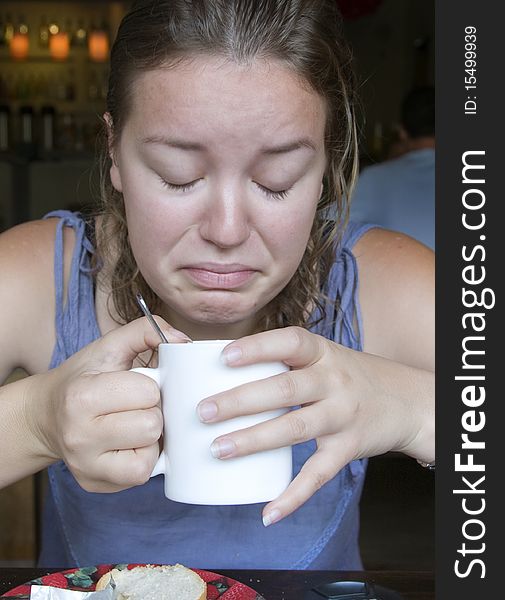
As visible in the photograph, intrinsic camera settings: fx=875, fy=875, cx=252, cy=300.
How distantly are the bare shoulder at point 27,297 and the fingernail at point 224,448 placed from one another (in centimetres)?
59

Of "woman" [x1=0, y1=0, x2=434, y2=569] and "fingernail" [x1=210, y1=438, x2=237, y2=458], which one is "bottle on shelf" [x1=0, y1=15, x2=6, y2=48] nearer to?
"woman" [x1=0, y1=0, x2=434, y2=569]

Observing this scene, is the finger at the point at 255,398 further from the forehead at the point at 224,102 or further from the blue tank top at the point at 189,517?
the blue tank top at the point at 189,517

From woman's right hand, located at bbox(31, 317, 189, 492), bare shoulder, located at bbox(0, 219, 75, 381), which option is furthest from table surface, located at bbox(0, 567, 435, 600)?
bare shoulder, located at bbox(0, 219, 75, 381)

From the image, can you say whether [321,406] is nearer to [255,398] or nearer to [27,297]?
[255,398]

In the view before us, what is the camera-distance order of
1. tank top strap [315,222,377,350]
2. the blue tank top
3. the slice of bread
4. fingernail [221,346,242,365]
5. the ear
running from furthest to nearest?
1. tank top strap [315,222,377,350]
2. the blue tank top
3. the ear
4. the slice of bread
5. fingernail [221,346,242,365]

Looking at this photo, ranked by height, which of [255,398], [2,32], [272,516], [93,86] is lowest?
[272,516]

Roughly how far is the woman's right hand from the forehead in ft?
0.71

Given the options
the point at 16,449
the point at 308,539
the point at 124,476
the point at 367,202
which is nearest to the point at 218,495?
the point at 124,476

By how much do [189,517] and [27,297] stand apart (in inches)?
15.4

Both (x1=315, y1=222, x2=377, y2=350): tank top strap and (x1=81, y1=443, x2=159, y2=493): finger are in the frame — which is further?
(x1=315, y1=222, x2=377, y2=350): tank top strap

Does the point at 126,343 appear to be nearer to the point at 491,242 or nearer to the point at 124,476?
the point at 124,476

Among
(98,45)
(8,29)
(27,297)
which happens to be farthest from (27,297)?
(8,29)

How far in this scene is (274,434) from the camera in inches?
30.0

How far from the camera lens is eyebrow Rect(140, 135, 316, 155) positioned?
0.90 metres
